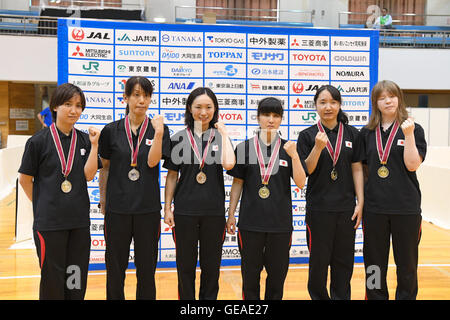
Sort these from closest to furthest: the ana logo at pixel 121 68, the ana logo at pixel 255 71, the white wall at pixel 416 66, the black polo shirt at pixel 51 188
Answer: the black polo shirt at pixel 51 188 → the ana logo at pixel 121 68 → the ana logo at pixel 255 71 → the white wall at pixel 416 66

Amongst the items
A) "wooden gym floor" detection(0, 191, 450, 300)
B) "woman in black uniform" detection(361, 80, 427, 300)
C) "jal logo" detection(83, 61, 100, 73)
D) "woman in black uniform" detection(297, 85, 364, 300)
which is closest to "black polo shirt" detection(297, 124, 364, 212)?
"woman in black uniform" detection(297, 85, 364, 300)

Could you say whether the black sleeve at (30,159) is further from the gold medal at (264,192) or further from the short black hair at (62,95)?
the gold medal at (264,192)

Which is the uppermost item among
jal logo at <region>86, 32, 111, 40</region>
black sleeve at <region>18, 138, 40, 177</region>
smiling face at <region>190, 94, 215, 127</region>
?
jal logo at <region>86, 32, 111, 40</region>

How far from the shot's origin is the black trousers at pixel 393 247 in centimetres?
288

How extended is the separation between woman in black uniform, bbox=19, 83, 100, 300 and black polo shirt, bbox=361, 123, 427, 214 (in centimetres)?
175

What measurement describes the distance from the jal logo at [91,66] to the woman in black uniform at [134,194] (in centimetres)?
158

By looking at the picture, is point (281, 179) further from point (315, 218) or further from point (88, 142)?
point (88, 142)

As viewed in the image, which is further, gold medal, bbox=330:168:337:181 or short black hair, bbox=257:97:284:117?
gold medal, bbox=330:168:337:181

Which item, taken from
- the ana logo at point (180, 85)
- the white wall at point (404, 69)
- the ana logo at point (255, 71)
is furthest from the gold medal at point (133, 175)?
the white wall at point (404, 69)

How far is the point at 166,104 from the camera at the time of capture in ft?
14.6

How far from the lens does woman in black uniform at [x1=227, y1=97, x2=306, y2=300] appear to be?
2795mm

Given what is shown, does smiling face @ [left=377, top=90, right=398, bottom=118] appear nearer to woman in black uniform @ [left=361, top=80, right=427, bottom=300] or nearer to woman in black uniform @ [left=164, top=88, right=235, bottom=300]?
woman in black uniform @ [left=361, top=80, right=427, bottom=300]

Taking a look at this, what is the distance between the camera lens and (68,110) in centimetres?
274

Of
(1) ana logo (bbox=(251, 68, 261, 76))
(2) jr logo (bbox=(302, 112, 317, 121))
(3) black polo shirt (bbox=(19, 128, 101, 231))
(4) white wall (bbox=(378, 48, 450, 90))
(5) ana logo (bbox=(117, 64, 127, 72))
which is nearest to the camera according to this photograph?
(3) black polo shirt (bbox=(19, 128, 101, 231))
